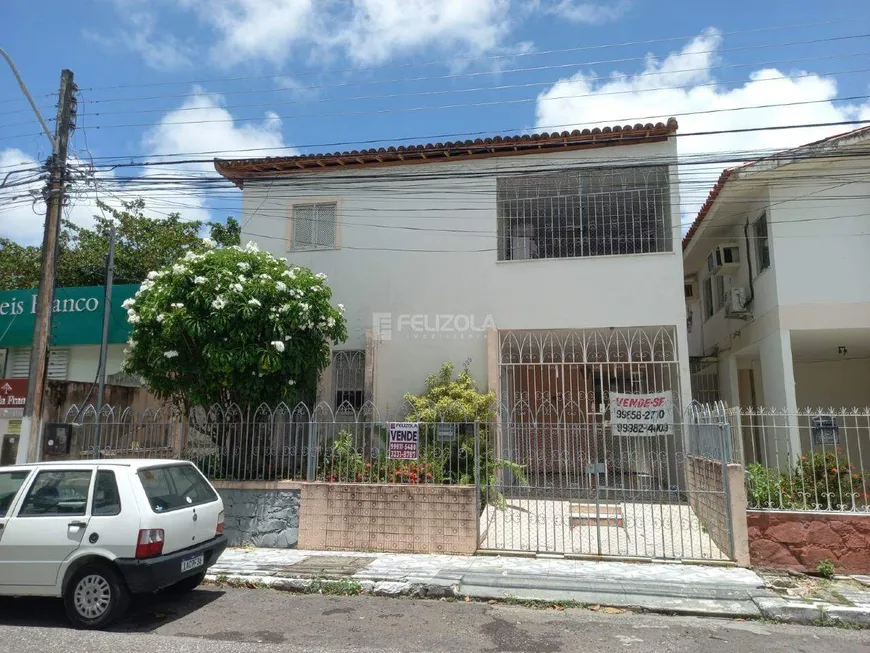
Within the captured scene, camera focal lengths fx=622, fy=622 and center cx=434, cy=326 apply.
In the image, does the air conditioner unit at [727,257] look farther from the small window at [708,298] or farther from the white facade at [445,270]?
the white facade at [445,270]

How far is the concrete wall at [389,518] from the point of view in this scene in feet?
25.5

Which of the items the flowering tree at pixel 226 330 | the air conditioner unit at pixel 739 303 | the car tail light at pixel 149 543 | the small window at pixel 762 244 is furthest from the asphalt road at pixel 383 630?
the air conditioner unit at pixel 739 303

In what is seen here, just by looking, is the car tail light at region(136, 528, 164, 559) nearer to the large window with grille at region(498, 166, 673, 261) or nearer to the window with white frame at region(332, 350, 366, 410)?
the window with white frame at region(332, 350, 366, 410)

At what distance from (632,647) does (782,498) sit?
10.8 feet

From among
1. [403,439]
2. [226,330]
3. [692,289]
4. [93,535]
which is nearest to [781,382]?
[403,439]

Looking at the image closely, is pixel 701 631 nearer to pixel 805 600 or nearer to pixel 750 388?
pixel 805 600

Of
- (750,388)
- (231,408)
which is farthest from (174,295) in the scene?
(750,388)

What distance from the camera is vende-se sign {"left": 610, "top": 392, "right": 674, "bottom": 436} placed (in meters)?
8.31

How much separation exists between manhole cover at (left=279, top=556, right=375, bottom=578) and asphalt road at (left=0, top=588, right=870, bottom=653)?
64cm

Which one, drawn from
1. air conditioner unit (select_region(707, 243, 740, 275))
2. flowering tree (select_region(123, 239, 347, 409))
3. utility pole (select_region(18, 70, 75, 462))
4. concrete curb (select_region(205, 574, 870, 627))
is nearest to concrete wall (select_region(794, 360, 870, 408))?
air conditioner unit (select_region(707, 243, 740, 275))

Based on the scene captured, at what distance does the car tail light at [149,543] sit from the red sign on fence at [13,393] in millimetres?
6864

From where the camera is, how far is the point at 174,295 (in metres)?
8.98

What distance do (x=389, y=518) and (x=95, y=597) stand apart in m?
3.47

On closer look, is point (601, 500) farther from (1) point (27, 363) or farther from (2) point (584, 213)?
(1) point (27, 363)
